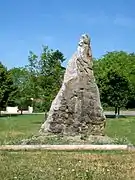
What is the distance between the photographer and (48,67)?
39.9 metres

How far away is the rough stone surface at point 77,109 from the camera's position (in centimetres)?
1750

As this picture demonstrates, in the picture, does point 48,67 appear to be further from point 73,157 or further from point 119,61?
point 119,61

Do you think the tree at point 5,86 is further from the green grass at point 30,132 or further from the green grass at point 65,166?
the green grass at point 65,166

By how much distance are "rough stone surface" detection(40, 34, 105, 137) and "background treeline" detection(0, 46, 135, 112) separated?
2025cm

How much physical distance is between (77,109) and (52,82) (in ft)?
71.3

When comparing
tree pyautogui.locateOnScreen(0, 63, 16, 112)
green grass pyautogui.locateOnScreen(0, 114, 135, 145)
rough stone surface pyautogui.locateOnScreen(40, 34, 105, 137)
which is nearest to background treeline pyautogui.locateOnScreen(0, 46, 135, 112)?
tree pyautogui.locateOnScreen(0, 63, 16, 112)

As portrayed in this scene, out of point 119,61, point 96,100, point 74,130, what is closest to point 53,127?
point 74,130

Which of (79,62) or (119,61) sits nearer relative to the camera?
(79,62)

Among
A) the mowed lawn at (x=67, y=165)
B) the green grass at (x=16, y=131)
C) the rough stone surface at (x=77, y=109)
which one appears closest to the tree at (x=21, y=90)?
the green grass at (x=16, y=131)

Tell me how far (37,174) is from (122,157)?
3.64 meters

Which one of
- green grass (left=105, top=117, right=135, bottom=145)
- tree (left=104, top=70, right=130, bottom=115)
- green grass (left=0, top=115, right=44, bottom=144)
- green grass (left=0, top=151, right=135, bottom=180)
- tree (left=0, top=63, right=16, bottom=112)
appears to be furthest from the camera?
tree (left=0, top=63, right=16, bottom=112)

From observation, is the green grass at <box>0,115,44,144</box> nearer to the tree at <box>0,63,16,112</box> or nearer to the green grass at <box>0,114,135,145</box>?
the green grass at <box>0,114,135,145</box>

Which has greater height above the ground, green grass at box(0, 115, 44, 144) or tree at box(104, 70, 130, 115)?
tree at box(104, 70, 130, 115)

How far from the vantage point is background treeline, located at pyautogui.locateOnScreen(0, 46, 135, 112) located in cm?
3944
